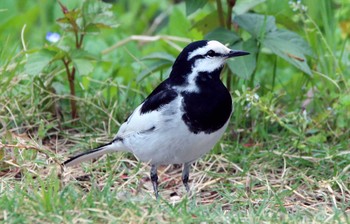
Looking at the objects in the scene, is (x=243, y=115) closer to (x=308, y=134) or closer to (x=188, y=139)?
(x=308, y=134)

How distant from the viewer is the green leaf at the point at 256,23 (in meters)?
5.39

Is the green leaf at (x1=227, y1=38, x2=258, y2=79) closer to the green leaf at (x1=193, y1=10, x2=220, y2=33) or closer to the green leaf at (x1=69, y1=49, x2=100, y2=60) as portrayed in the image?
the green leaf at (x1=193, y1=10, x2=220, y2=33)

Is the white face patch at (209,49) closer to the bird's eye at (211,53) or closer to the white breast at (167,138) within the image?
the bird's eye at (211,53)

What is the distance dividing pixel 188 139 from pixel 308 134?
1412 mm

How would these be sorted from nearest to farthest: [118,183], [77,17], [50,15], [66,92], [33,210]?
[33,210] < [118,183] < [77,17] < [66,92] < [50,15]

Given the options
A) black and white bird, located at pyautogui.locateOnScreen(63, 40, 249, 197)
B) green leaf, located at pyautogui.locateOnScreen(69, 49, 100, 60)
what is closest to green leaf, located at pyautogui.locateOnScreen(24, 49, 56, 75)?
green leaf, located at pyautogui.locateOnScreen(69, 49, 100, 60)

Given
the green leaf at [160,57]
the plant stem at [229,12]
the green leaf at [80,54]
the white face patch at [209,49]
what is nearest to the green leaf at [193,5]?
the plant stem at [229,12]

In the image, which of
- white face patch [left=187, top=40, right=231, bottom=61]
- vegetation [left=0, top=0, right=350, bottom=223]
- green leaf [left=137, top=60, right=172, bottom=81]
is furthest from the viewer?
green leaf [left=137, top=60, right=172, bottom=81]

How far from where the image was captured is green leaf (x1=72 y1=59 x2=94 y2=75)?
17.2 ft

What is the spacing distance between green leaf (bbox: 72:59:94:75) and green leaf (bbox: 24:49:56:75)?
156 mm

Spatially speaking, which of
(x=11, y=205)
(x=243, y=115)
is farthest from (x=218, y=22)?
(x=11, y=205)

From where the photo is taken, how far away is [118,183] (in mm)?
4883

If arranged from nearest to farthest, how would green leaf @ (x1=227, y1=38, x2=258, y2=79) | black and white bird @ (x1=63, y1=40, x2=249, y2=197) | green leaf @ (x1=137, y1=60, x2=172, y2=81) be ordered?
black and white bird @ (x1=63, y1=40, x2=249, y2=197)
green leaf @ (x1=227, y1=38, x2=258, y2=79)
green leaf @ (x1=137, y1=60, x2=172, y2=81)

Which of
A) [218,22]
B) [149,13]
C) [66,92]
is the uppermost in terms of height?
[218,22]
